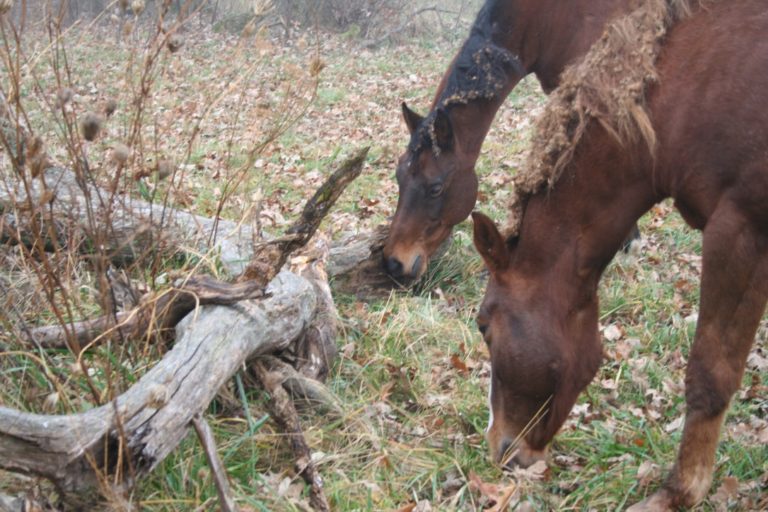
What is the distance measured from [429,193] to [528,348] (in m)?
2.60

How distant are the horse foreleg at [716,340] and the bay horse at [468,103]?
2696 millimetres

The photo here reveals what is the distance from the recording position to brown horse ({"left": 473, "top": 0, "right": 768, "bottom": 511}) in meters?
2.75

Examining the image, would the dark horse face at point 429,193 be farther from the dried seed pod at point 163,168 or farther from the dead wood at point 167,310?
the dried seed pod at point 163,168

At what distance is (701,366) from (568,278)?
0.63 meters

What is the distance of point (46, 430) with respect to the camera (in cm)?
226

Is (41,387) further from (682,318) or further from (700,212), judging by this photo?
(682,318)

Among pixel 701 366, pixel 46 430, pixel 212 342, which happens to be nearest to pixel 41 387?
pixel 212 342

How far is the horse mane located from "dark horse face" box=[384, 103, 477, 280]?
2.11m

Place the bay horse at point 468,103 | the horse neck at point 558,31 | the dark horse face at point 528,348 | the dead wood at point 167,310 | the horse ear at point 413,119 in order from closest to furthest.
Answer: the dark horse face at point 528,348, the dead wood at point 167,310, the horse neck at point 558,31, the bay horse at point 468,103, the horse ear at point 413,119

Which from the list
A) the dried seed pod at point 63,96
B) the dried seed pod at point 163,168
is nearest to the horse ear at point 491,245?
the dried seed pod at point 163,168

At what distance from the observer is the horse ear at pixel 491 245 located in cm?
309

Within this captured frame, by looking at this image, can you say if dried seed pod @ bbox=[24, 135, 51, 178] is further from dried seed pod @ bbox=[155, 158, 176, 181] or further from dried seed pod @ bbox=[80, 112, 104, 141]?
dried seed pod @ bbox=[155, 158, 176, 181]

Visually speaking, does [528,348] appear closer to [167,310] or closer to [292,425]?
[292,425]

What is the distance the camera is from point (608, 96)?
3.02 metres
